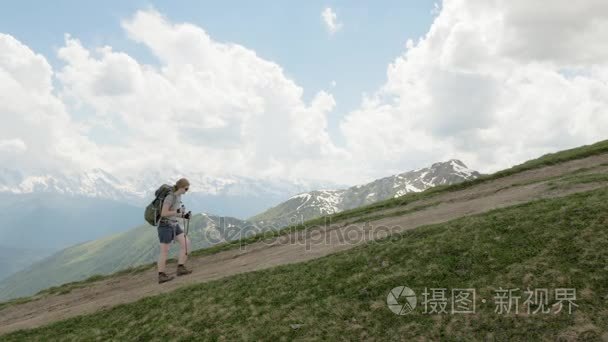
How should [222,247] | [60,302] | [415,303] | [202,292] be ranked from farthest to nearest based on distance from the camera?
1. [222,247]
2. [60,302]
3. [202,292]
4. [415,303]

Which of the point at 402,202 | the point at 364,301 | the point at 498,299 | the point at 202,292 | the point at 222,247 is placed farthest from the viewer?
the point at 402,202

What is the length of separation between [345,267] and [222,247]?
1634 cm

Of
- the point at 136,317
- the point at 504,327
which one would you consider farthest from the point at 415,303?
the point at 136,317

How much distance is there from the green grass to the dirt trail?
2.00m

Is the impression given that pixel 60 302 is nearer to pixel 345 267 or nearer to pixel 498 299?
pixel 345 267

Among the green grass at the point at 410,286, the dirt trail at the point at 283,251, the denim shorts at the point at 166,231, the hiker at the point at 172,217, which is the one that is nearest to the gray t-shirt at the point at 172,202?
the hiker at the point at 172,217

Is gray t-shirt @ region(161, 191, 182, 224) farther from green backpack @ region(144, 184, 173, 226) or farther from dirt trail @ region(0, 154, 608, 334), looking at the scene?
dirt trail @ region(0, 154, 608, 334)

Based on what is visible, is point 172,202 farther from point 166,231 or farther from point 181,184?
point 166,231

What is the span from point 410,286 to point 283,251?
1108 cm

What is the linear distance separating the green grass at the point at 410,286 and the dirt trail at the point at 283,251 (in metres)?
2.00

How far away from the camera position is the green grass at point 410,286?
9.74 m

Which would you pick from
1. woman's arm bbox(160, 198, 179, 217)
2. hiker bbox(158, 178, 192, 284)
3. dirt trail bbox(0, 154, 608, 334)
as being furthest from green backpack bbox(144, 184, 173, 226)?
dirt trail bbox(0, 154, 608, 334)

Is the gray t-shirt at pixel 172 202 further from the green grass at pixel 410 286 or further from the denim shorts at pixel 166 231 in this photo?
the green grass at pixel 410 286

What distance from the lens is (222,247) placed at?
29.3m
